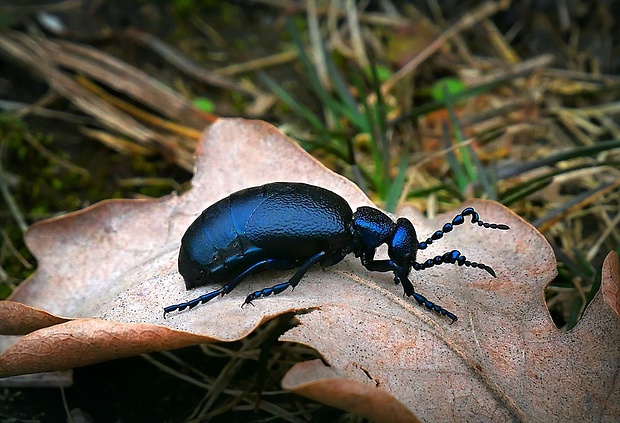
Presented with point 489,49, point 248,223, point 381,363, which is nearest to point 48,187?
point 248,223

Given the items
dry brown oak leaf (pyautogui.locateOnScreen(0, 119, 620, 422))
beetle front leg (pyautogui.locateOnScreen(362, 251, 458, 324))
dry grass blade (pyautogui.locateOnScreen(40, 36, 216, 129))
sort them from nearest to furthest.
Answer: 1. dry brown oak leaf (pyautogui.locateOnScreen(0, 119, 620, 422))
2. beetle front leg (pyautogui.locateOnScreen(362, 251, 458, 324))
3. dry grass blade (pyautogui.locateOnScreen(40, 36, 216, 129))

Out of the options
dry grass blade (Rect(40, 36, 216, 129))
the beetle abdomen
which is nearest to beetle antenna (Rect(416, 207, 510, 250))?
the beetle abdomen

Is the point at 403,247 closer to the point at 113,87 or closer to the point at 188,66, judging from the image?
the point at 113,87

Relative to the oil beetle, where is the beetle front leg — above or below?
below

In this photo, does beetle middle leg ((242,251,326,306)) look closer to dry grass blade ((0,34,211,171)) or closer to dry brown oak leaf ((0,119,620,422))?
dry brown oak leaf ((0,119,620,422))

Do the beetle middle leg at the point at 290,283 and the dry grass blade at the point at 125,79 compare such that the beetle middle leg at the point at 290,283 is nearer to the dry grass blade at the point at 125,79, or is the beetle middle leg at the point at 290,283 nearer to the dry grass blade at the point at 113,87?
the dry grass blade at the point at 113,87

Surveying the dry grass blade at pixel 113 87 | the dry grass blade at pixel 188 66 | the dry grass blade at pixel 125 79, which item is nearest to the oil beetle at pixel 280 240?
the dry grass blade at pixel 113 87
